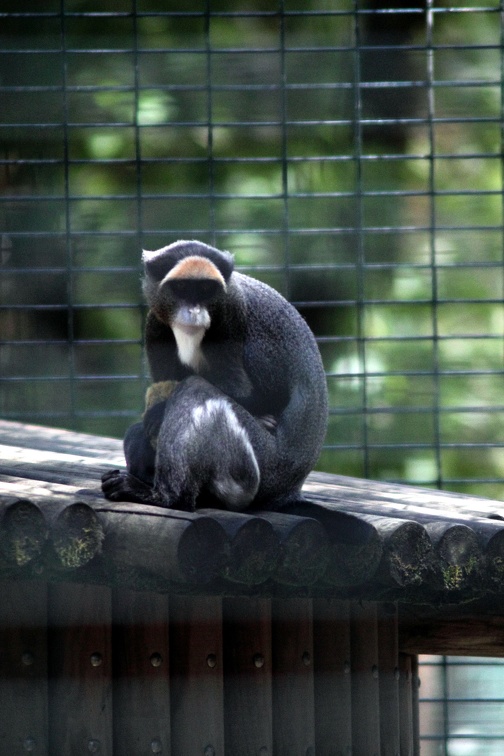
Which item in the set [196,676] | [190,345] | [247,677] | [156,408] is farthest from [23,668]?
[190,345]

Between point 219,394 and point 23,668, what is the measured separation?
0.76 m

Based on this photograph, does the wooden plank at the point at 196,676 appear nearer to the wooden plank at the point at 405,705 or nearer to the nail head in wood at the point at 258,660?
the nail head in wood at the point at 258,660

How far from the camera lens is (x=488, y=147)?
563 cm

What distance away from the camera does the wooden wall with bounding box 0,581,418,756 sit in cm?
216

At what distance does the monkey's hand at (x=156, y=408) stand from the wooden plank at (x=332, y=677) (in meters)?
0.55

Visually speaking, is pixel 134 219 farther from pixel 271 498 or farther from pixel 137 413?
pixel 271 498

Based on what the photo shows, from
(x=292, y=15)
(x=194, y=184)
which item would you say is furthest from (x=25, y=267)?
(x=292, y=15)

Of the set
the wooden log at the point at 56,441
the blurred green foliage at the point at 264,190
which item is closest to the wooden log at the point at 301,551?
the wooden log at the point at 56,441

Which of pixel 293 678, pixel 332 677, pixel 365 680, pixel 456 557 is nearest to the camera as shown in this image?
pixel 456 557

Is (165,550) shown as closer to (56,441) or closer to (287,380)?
(287,380)

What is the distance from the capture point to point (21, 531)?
1917mm

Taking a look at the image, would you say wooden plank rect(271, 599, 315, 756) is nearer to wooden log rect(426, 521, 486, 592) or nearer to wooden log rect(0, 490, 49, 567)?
wooden log rect(426, 521, 486, 592)

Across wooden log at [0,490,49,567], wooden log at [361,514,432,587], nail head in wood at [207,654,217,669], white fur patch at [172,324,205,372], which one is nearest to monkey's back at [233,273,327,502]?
white fur patch at [172,324,205,372]

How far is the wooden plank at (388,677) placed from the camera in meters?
2.80
